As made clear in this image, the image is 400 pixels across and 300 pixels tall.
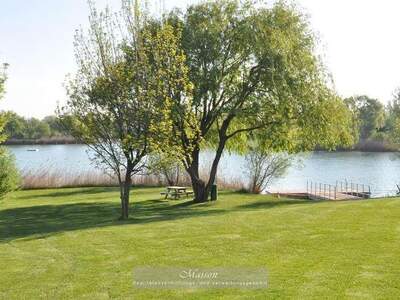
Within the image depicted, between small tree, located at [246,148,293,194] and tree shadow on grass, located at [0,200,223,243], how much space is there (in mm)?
9888

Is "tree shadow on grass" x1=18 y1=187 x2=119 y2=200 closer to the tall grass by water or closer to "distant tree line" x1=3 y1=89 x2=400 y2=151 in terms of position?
the tall grass by water

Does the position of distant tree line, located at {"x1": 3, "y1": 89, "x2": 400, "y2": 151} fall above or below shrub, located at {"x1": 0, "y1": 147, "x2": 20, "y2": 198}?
above

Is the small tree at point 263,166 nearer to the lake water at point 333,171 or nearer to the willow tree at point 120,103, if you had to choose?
the lake water at point 333,171

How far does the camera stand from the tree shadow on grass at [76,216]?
16422 mm

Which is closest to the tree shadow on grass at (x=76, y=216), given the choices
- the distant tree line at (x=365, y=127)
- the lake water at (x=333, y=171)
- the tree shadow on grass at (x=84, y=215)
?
the tree shadow on grass at (x=84, y=215)

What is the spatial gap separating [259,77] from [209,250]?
568 inches

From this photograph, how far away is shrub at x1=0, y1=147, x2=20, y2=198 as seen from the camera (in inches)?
742

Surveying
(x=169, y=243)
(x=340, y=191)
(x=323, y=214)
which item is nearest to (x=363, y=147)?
(x=340, y=191)

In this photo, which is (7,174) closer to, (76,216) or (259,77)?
(76,216)

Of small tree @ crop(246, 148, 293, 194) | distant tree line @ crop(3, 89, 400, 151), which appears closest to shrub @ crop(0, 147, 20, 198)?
small tree @ crop(246, 148, 293, 194)

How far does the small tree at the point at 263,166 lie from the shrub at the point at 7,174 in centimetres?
1688

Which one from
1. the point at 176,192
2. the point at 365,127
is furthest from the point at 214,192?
the point at 365,127

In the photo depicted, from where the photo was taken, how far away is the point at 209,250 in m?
11.4

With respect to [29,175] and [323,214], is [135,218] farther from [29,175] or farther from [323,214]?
[29,175]
